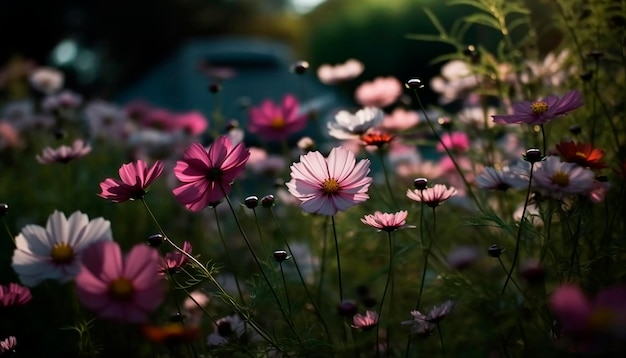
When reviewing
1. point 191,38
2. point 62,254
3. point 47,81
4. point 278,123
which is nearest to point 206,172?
point 62,254

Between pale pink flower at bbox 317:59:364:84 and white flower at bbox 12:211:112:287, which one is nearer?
white flower at bbox 12:211:112:287

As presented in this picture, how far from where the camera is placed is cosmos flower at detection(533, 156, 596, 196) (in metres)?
0.90

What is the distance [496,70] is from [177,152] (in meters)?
1.24

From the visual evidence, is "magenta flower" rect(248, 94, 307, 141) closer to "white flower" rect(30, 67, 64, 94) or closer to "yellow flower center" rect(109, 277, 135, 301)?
"yellow flower center" rect(109, 277, 135, 301)

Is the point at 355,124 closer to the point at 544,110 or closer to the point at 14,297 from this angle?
the point at 544,110

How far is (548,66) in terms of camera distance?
1639mm

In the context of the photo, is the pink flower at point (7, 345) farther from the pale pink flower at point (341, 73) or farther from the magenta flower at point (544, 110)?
the pale pink flower at point (341, 73)

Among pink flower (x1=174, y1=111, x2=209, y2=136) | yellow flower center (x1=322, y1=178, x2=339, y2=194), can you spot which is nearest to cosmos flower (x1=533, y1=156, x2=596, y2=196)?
yellow flower center (x1=322, y1=178, x2=339, y2=194)

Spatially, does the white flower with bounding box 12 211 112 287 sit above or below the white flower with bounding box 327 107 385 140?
below

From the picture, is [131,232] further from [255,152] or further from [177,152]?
[255,152]

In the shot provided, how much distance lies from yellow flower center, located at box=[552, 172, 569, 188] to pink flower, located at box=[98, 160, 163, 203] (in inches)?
19.9

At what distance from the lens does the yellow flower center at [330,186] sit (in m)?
0.99

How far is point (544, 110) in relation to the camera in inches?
39.4

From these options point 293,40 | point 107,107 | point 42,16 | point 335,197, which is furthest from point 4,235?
point 293,40
